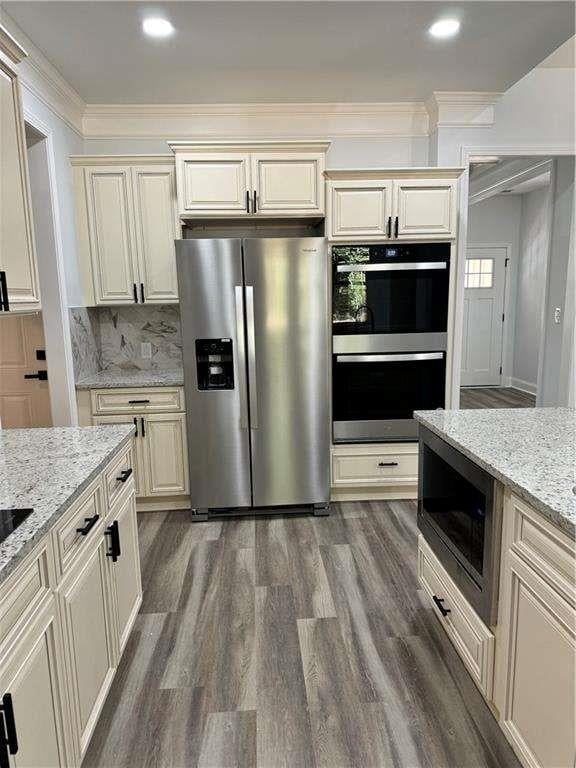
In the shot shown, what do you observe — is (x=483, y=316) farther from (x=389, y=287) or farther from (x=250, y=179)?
(x=250, y=179)

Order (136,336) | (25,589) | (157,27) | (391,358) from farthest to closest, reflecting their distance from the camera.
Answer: (136,336) < (391,358) < (157,27) < (25,589)

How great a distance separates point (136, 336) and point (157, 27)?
2.03 metres

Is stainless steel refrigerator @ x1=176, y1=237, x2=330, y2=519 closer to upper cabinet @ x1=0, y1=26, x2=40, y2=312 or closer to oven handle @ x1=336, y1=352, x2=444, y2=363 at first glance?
oven handle @ x1=336, y1=352, x2=444, y2=363

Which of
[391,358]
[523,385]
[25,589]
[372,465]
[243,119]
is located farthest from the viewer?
[523,385]

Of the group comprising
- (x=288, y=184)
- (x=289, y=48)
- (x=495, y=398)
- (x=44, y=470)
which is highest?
(x=289, y=48)

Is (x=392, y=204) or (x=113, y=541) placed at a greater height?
(x=392, y=204)

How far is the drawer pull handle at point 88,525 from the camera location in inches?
56.4

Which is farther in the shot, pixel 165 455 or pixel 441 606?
pixel 165 455

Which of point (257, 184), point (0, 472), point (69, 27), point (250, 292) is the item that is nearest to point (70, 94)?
point (69, 27)

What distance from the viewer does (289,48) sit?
2.69 meters

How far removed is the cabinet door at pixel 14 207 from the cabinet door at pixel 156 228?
1507 millimetres

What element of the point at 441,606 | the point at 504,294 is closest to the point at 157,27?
the point at 441,606

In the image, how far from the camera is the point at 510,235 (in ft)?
22.7

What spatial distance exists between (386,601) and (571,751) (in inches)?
46.2
